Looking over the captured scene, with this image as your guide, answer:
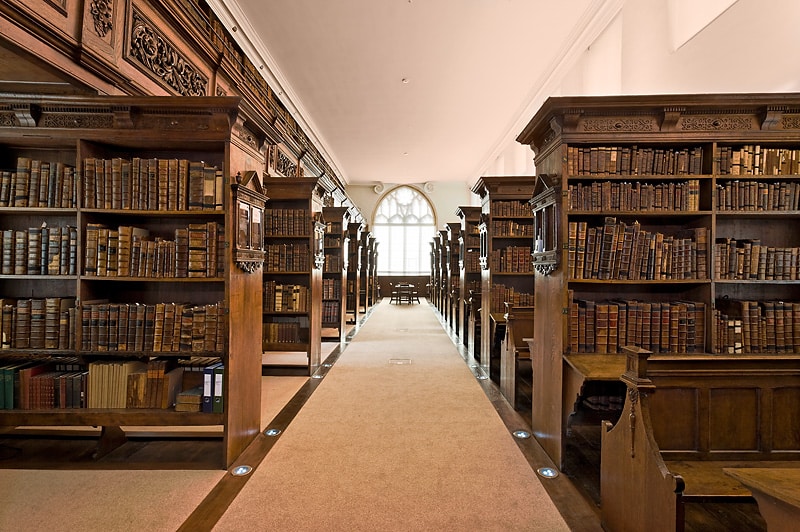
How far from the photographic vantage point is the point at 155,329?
9.29ft

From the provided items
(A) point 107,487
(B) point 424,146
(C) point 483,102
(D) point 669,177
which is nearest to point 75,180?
(A) point 107,487

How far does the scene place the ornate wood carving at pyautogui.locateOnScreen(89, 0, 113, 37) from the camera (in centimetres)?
285

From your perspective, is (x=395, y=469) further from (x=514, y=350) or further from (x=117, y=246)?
(x=117, y=246)

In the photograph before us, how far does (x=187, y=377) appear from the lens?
9.75 ft

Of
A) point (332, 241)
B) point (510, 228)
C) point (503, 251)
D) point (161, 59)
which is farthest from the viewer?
point (332, 241)

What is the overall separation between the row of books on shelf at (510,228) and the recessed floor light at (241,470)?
4.09 m

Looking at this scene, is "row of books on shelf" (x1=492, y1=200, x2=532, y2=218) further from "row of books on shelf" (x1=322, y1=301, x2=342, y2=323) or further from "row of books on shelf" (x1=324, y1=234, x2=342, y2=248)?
"row of books on shelf" (x1=322, y1=301, x2=342, y2=323)

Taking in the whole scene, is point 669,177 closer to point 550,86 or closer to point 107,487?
point 107,487

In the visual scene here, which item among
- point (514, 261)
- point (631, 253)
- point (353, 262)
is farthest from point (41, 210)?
point (353, 262)

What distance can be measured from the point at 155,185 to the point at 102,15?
1323mm

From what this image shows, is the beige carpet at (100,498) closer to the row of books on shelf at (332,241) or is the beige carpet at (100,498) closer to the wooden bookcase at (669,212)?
the wooden bookcase at (669,212)

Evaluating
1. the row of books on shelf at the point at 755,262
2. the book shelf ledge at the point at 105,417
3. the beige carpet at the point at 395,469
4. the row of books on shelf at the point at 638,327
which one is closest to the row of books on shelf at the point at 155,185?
the book shelf ledge at the point at 105,417

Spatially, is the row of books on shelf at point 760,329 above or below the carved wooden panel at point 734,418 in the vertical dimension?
above

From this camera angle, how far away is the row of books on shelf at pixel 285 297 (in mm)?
5324
